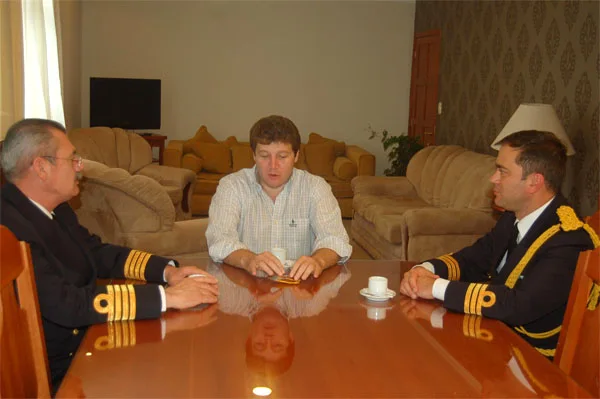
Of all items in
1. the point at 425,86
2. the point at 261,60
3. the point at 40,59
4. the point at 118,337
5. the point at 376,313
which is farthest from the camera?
the point at 261,60

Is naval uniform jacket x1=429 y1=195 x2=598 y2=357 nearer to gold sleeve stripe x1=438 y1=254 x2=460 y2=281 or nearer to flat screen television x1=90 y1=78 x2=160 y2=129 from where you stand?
gold sleeve stripe x1=438 y1=254 x2=460 y2=281

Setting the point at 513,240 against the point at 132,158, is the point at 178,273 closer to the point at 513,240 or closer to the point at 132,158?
the point at 513,240

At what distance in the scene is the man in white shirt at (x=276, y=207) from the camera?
8.96 ft

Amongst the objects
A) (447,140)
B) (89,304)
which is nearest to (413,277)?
(89,304)

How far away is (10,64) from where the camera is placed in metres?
4.29

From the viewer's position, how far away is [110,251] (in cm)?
239

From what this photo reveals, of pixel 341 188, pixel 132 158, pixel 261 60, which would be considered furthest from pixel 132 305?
pixel 261 60

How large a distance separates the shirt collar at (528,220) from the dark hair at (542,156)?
7cm

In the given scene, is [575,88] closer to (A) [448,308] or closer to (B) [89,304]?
(A) [448,308]

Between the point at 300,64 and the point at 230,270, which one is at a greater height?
the point at 300,64

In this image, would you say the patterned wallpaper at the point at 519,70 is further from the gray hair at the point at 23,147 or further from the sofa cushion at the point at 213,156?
the gray hair at the point at 23,147

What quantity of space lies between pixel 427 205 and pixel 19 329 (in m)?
5.12

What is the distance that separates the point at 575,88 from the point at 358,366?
3.96m

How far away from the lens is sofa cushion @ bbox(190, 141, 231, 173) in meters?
8.38
